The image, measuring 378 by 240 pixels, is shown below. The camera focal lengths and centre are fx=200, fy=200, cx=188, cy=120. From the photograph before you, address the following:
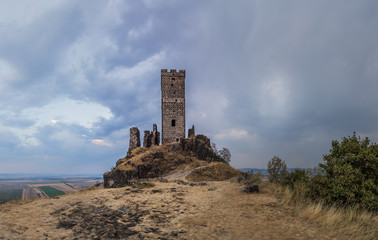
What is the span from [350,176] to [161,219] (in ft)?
29.5

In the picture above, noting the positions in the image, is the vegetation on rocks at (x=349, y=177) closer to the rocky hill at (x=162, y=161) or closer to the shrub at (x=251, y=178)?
the shrub at (x=251, y=178)

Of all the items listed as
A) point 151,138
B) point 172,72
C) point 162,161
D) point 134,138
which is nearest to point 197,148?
point 162,161

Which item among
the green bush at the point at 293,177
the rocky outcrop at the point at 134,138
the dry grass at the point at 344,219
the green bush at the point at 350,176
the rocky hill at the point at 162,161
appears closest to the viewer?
the dry grass at the point at 344,219

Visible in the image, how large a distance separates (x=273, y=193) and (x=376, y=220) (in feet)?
15.8

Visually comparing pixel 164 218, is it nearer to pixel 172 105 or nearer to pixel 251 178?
pixel 251 178

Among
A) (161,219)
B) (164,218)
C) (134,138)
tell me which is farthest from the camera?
(134,138)

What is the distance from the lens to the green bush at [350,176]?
918 centimetres

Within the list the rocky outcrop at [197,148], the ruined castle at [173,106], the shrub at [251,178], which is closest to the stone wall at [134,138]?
the ruined castle at [173,106]

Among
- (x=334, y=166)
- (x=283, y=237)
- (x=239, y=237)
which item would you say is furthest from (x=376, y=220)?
(x=239, y=237)

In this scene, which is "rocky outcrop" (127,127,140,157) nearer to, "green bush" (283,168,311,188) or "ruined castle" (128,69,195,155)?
"ruined castle" (128,69,195,155)

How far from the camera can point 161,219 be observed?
8.73m

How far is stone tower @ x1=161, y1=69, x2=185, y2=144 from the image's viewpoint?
36.6 m

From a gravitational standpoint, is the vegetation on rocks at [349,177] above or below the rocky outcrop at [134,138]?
below

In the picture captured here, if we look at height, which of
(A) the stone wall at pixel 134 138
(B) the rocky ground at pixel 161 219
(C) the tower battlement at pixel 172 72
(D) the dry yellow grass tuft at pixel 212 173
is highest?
(C) the tower battlement at pixel 172 72
